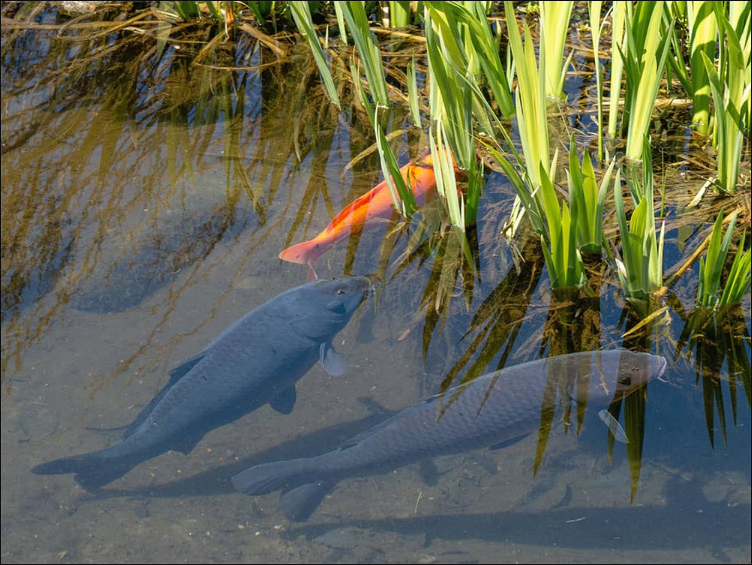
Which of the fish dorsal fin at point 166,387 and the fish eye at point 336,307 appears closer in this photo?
the fish dorsal fin at point 166,387

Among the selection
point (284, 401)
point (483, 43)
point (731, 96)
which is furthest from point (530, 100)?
point (284, 401)

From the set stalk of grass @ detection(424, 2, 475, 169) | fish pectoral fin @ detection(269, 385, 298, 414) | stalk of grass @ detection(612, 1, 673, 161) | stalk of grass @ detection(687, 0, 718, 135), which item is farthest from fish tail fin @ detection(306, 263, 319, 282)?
stalk of grass @ detection(687, 0, 718, 135)

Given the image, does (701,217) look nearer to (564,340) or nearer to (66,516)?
(564,340)

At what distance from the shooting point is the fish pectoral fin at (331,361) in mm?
2553

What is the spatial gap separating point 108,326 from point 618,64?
2.36 metres

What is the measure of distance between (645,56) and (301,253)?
158 centimetres

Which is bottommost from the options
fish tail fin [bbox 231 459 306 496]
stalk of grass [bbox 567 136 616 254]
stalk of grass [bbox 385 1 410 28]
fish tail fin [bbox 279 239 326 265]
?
fish tail fin [bbox 231 459 306 496]

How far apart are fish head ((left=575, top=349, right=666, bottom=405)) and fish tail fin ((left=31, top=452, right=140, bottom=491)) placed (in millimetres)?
1468

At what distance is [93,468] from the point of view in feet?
7.55

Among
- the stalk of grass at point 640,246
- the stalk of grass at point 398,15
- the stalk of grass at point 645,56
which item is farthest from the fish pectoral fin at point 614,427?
the stalk of grass at point 398,15

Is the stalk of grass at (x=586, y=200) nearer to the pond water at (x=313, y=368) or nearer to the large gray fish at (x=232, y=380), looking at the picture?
the pond water at (x=313, y=368)

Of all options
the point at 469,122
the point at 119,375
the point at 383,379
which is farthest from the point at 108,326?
the point at 469,122

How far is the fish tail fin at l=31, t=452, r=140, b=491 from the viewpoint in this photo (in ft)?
7.54

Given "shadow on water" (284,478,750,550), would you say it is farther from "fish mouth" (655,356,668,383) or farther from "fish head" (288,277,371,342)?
"fish head" (288,277,371,342)
